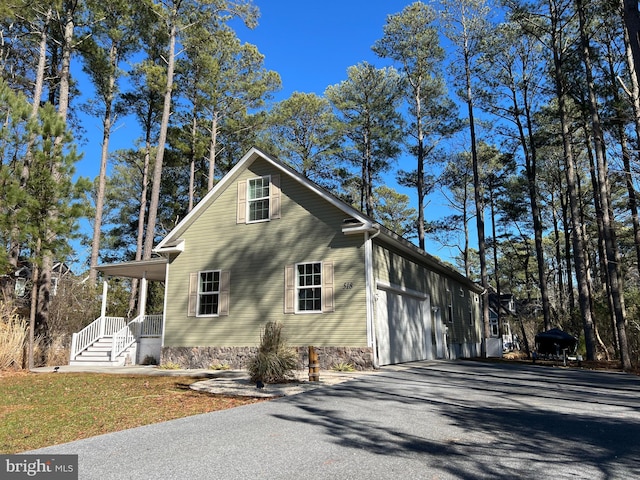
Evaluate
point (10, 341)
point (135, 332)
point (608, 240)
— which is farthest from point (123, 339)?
point (608, 240)

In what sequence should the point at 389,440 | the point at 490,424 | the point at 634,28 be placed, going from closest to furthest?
the point at 389,440 < the point at 490,424 < the point at 634,28

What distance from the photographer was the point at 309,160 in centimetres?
2602

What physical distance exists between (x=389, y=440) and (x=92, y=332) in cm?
1399

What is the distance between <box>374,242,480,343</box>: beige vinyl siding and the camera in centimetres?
1250

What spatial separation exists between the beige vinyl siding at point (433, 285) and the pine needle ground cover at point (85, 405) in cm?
599

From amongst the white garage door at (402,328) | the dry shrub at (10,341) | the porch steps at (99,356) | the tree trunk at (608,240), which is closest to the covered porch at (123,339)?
the porch steps at (99,356)

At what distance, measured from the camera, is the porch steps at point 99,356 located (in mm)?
14609

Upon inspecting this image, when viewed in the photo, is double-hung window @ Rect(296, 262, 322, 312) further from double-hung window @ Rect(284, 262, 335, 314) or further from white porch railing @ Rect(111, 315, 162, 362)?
white porch railing @ Rect(111, 315, 162, 362)

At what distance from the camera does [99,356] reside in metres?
14.8

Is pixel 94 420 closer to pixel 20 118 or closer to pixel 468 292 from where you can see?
pixel 20 118

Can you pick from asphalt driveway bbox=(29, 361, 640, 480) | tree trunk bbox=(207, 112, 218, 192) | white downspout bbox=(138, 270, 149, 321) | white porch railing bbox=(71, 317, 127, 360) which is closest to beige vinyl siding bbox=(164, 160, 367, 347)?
white downspout bbox=(138, 270, 149, 321)

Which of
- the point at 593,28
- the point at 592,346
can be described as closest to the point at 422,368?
the point at 592,346

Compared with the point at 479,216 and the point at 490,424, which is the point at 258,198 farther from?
the point at 479,216

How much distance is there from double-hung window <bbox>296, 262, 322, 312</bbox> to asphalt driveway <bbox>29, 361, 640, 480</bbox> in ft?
15.2
